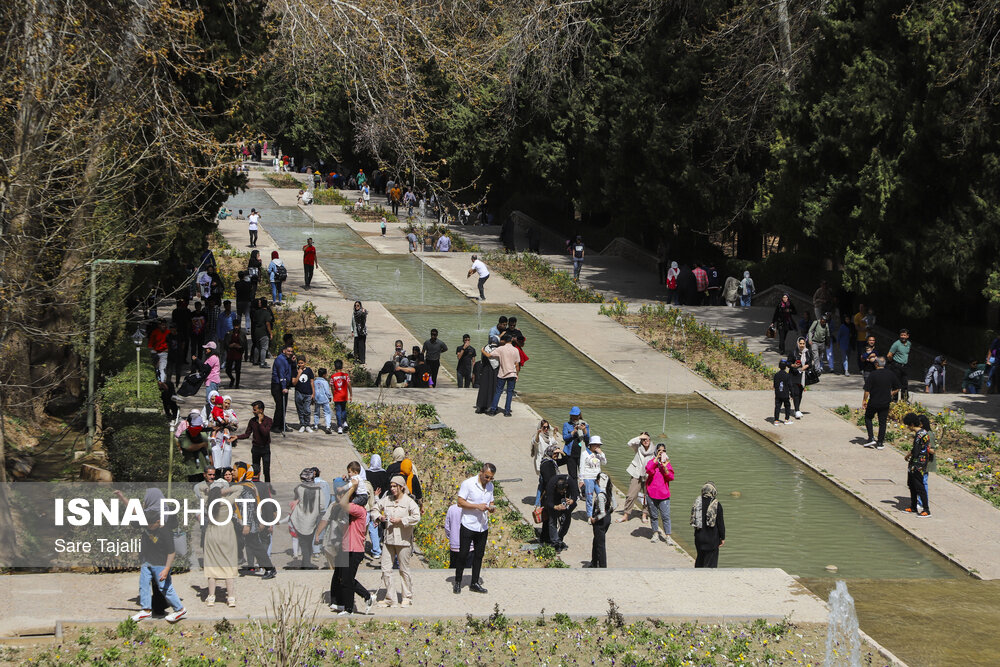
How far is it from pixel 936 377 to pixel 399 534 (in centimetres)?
1575

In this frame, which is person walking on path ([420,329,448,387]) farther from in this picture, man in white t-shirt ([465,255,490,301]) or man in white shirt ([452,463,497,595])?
man in white shirt ([452,463,497,595])

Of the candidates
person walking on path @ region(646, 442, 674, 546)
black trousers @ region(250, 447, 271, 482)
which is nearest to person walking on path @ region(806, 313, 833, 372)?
person walking on path @ region(646, 442, 674, 546)

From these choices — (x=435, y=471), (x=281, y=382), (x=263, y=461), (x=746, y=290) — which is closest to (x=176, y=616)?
(x=263, y=461)

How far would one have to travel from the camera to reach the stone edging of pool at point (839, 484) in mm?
16281

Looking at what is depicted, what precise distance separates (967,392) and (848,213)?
204 inches

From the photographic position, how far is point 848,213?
28578mm

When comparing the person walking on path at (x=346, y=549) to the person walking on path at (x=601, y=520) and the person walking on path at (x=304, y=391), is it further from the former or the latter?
the person walking on path at (x=304, y=391)

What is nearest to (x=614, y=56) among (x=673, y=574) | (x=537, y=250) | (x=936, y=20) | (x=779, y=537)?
(x=537, y=250)

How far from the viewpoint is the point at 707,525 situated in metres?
14.5

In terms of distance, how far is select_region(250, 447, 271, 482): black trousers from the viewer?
17.5 m

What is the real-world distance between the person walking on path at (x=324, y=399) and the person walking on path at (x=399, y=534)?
25.5 ft

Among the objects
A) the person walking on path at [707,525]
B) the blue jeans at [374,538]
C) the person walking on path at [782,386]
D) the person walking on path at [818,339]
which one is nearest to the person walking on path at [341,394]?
the blue jeans at [374,538]

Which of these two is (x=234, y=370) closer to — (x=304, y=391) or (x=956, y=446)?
(x=304, y=391)

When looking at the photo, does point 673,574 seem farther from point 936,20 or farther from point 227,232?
point 227,232
